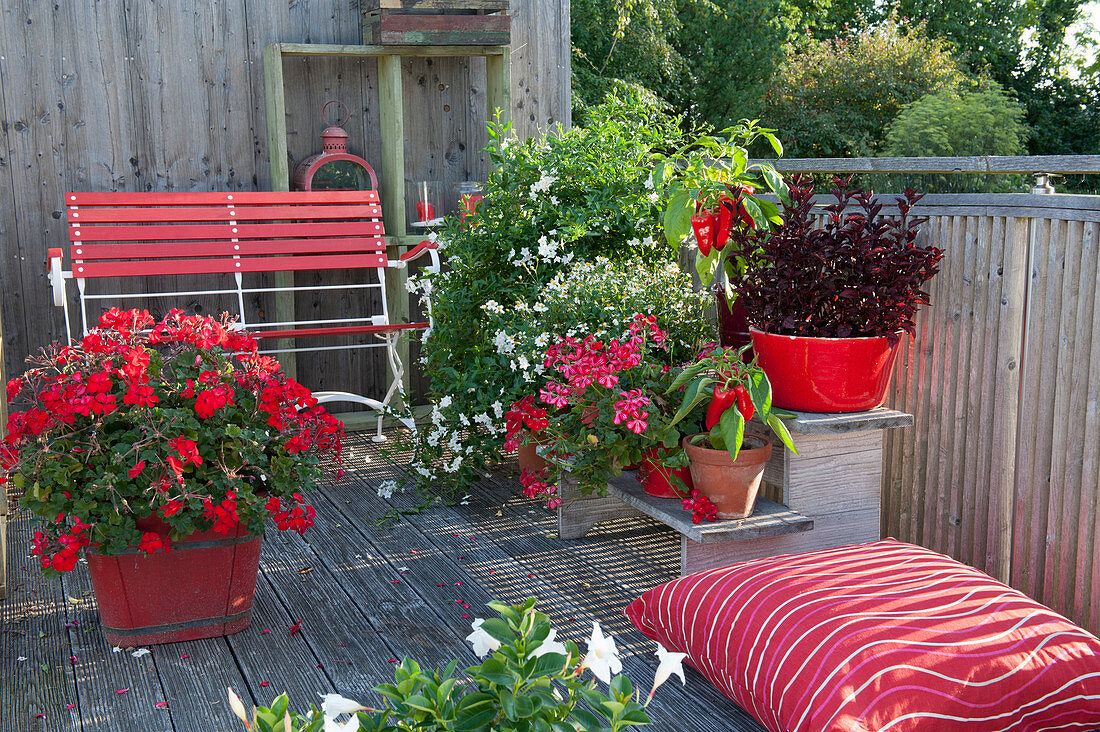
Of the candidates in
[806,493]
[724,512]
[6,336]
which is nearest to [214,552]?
[724,512]

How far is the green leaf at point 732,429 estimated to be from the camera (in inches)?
97.3

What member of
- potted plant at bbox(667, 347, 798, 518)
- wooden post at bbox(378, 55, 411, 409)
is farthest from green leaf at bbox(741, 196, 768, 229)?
wooden post at bbox(378, 55, 411, 409)

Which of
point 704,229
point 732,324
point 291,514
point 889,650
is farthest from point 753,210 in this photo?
point 291,514

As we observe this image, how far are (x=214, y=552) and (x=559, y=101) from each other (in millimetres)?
3339

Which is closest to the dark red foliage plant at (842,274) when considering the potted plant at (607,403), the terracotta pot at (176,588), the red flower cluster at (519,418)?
the potted plant at (607,403)

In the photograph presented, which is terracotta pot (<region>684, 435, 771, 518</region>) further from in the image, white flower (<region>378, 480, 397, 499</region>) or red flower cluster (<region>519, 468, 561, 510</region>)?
white flower (<region>378, 480, 397, 499</region>)

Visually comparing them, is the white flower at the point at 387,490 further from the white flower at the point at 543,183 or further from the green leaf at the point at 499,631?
the green leaf at the point at 499,631

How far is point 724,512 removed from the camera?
8.57ft

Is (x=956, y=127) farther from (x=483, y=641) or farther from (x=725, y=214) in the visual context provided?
(x=483, y=641)

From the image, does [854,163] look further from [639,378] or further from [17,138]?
[17,138]

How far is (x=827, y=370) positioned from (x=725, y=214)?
575 millimetres

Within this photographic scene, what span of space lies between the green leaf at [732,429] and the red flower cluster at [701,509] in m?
0.16

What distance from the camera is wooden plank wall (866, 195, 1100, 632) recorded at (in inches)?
91.0

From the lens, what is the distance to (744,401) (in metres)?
2.52
